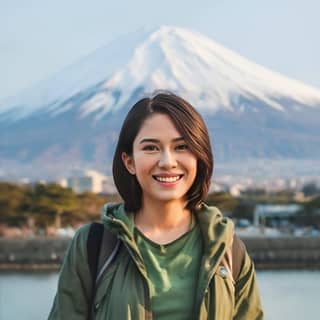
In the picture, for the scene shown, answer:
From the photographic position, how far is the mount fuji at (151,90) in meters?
105

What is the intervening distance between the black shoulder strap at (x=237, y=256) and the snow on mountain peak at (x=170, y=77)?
357 feet

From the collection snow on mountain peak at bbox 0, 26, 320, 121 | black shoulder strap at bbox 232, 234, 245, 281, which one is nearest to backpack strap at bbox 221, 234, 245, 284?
black shoulder strap at bbox 232, 234, 245, 281

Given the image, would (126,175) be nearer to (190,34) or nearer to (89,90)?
(89,90)

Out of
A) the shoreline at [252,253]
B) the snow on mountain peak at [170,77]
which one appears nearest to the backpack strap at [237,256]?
the shoreline at [252,253]

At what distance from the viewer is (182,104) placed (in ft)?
6.09

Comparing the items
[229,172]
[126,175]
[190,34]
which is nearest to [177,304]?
[126,175]

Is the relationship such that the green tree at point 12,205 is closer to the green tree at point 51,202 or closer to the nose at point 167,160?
the green tree at point 51,202

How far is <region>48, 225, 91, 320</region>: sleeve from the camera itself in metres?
1.83

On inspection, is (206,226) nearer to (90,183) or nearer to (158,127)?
(158,127)

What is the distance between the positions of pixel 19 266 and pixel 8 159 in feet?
260

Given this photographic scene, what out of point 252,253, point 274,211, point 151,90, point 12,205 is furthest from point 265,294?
point 151,90

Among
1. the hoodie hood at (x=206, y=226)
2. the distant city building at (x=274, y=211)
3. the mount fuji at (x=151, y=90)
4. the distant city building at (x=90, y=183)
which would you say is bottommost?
the distant city building at (x=274, y=211)

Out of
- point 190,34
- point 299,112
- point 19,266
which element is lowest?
point 19,266

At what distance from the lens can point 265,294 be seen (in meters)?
18.7
